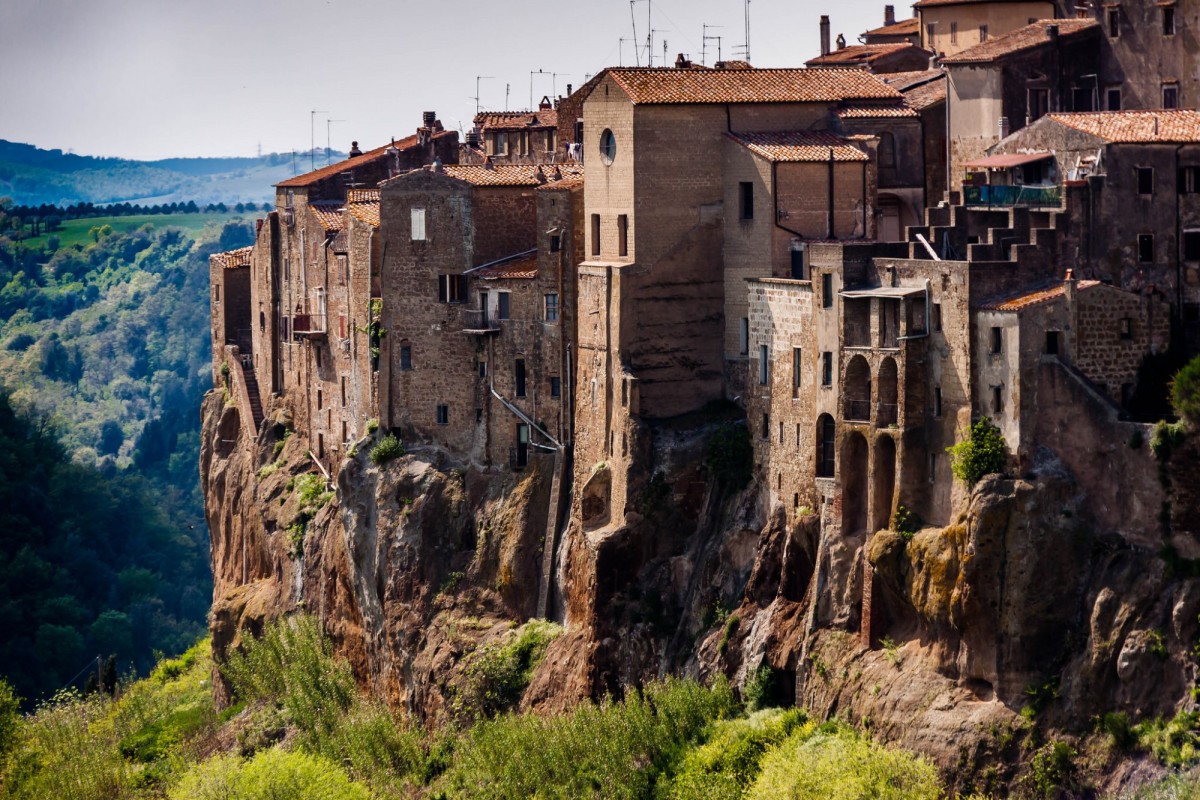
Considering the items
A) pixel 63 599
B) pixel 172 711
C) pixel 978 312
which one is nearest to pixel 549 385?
pixel 978 312

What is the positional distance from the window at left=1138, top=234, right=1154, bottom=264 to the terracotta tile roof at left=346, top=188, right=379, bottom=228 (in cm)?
2643

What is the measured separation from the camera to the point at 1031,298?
59.4 meters

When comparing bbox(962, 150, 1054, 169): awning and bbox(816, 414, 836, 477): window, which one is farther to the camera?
bbox(962, 150, 1054, 169): awning

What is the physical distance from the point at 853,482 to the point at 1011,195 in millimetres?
8786

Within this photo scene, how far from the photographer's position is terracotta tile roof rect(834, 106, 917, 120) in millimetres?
71750

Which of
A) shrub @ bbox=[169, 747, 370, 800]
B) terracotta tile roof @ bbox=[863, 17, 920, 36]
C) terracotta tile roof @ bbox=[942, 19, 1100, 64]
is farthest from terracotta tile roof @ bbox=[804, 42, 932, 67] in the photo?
shrub @ bbox=[169, 747, 370, 800]

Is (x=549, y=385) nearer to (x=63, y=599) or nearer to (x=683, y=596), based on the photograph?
(x=683, y=596)

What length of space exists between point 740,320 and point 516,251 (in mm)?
10523

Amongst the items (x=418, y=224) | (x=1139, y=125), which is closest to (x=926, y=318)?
(x=1139, y=125)

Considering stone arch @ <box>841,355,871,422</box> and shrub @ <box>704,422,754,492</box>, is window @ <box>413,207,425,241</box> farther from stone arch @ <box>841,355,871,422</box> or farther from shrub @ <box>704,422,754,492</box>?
stone arch @ <box>841,355,871,422</box>

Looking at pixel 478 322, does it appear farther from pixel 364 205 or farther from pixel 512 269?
pixel 364 205

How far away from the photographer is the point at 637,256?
7000 centimetres

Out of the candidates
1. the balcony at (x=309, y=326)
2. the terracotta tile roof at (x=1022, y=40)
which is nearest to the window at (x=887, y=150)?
the terracotta tile roof at (x=1022, y=40)

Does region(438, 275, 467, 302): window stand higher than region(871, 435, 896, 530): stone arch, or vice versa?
region(438, 275, 467, 302): window
